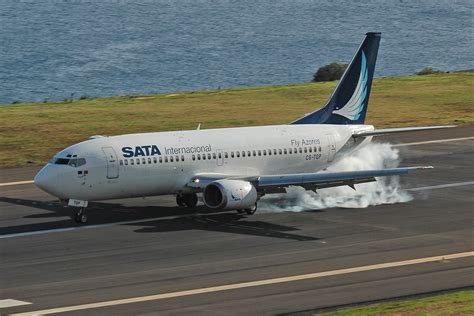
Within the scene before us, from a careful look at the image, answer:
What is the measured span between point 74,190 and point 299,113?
3830 centimetres

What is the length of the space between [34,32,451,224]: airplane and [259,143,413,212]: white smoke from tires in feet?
4.84

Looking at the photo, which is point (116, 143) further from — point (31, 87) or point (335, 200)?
point (31, 87)

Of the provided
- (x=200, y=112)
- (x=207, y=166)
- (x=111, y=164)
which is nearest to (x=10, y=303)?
(x=111, y=164)

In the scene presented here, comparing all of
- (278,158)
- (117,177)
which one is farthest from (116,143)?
(278,158)

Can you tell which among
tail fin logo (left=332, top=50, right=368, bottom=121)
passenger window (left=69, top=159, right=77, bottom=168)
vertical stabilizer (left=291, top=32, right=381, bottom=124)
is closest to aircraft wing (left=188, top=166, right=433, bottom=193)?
passenger window (left=69, top=159, right=77, bottom=168)

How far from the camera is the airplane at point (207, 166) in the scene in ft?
150

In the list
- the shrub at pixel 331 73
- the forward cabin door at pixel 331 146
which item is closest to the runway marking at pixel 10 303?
the forward cabin door at pixel 331 146

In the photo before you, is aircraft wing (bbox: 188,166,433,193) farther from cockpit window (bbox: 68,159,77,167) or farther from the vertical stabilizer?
the vertical stabilizer

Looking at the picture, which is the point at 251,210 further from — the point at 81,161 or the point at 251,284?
the point at 251,284

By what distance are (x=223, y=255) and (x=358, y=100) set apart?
17665 mm

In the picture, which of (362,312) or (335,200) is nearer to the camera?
(362,312)

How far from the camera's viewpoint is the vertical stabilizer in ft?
180

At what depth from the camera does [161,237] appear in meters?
44.3

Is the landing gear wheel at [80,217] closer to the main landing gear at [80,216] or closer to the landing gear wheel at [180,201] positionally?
the main landing gear at [80,216]
